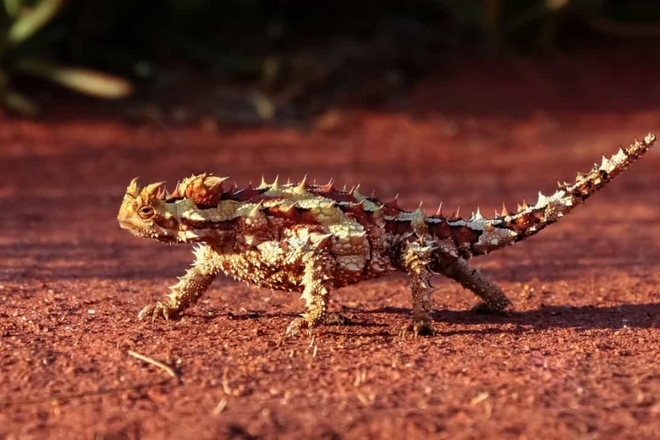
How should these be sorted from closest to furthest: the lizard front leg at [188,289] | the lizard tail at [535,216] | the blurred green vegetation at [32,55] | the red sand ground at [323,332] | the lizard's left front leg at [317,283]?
the red sand ground at [323,332] < the lizard's left front leg at [317,283] < the lizard front leg at [188,289] < the lizard tail at [535,216] < the blurred green vegetation at [32,55]

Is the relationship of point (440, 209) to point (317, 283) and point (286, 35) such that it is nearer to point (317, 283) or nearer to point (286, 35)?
point (317, 283)

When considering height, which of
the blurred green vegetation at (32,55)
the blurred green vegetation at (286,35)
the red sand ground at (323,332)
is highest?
the blurred green vegetation at (286,35)

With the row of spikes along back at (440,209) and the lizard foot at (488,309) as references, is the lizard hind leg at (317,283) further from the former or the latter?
the lizard foot at (488,309)

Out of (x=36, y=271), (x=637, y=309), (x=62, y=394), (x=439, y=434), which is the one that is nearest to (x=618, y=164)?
(x=637, y=309)

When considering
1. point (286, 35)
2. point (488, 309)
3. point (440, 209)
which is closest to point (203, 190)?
point (440, 209)

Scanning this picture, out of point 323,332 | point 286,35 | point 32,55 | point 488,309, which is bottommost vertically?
point 323,332

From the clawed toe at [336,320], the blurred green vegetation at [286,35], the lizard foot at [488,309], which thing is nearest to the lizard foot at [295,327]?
the clawed toe at [336,320]

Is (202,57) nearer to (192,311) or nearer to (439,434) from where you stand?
(192,311)
